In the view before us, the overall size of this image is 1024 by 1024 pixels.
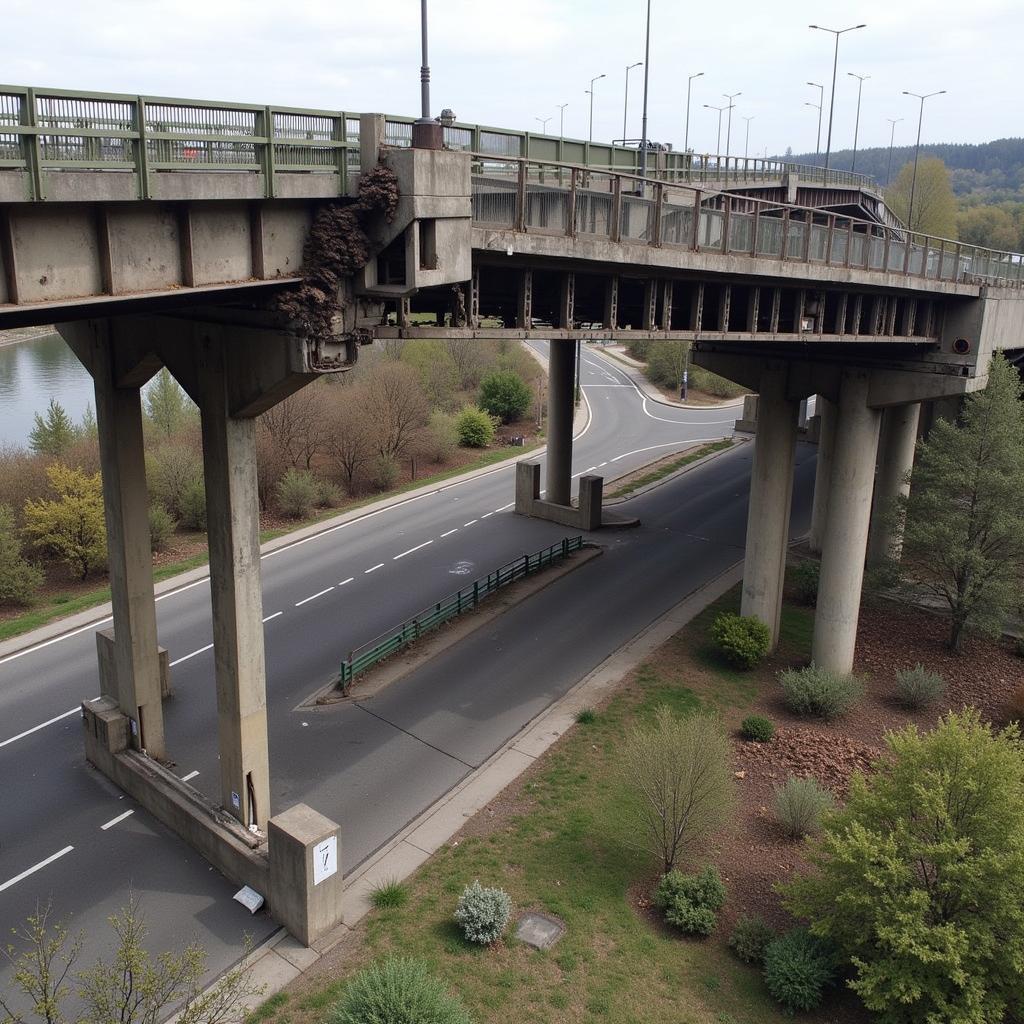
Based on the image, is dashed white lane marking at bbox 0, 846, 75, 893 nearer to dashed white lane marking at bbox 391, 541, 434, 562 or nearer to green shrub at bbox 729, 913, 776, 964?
green shrub at bbox 729, 913, 776, 964

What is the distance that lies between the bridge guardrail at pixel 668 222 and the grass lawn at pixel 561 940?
10.1 meters

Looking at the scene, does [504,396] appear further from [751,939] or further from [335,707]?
[751,939]

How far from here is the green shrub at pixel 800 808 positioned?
17.1 m

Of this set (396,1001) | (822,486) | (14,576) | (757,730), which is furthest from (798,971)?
(14,576)

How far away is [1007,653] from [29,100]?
27502mm

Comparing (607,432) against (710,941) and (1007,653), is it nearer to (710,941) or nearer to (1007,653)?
(1007,653)

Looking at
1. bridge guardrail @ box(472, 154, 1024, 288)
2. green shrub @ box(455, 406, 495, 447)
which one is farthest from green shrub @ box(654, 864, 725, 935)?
green shrub @ box(455, 406, 495, 447)

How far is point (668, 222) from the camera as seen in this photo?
1755cm

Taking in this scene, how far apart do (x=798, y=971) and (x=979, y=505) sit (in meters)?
15.7

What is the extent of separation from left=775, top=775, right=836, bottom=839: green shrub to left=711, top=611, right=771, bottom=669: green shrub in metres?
6.91

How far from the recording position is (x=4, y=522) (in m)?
30.0

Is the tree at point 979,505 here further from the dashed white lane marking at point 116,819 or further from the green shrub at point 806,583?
the dashed white lane marking at point 116,819

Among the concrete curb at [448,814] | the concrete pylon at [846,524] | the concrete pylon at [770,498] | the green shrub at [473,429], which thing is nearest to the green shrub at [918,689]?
the concrete pylon at [846,524]

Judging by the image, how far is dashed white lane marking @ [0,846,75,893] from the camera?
49.4ft
